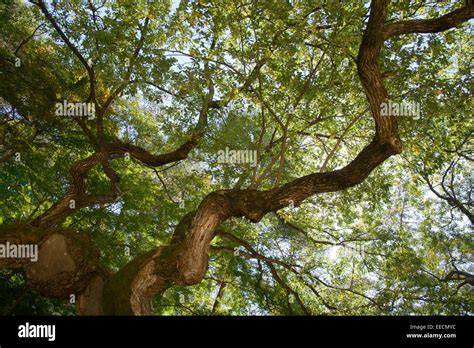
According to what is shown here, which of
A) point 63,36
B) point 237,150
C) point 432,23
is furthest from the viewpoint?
point 237,150

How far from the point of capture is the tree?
6.63 metres

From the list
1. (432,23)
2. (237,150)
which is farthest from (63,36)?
(432,23)

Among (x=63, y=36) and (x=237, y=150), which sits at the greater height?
(x=63, y=36)

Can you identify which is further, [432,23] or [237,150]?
[237,150]

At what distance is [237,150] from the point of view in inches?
439

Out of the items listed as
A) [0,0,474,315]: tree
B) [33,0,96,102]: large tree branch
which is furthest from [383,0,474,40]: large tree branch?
[33,0,96,102]: large tree branch

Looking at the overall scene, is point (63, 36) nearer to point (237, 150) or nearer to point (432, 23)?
point (237, 150)

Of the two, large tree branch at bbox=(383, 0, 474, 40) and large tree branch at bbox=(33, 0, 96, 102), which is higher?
large tree branch at bbox=(33, 0, 96, 102)

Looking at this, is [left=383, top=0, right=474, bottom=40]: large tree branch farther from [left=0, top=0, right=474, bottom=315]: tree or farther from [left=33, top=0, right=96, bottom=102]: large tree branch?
[left=33, top=0, right=96, bottom=102]: large tree branch

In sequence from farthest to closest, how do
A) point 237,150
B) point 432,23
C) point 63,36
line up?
point 237,150
point 63,36
point 432,23
